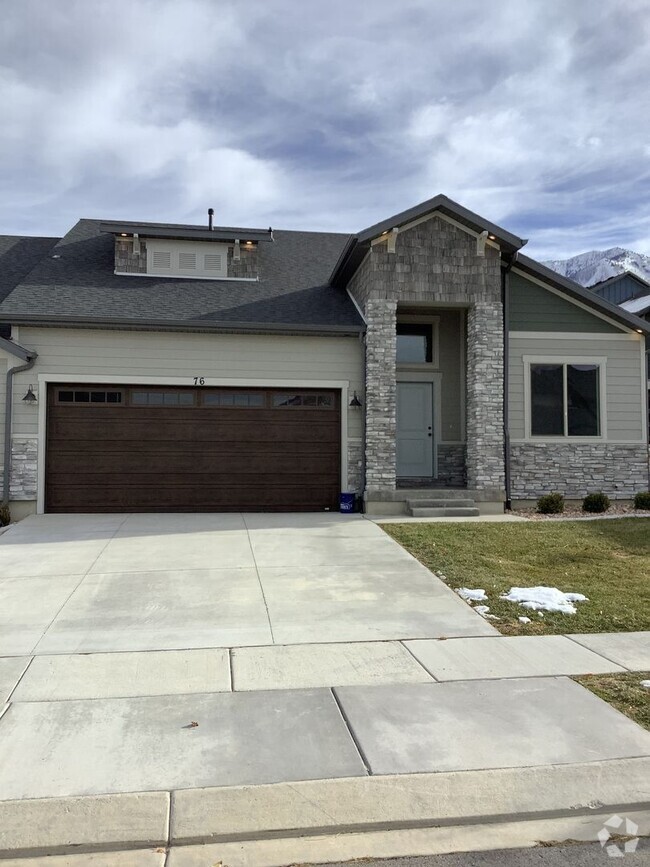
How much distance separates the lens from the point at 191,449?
1265cm

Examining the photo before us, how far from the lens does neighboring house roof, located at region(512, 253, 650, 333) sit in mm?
13086

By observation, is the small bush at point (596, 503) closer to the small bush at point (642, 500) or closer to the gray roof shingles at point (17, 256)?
the small bush at point (642, 500)

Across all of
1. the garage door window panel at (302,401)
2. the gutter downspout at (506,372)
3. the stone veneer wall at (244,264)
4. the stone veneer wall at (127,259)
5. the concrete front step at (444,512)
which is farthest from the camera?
the stone veneer wall at (244,264)

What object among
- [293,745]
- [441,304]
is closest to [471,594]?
[293,745]

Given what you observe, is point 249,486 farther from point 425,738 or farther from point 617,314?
point 425,738

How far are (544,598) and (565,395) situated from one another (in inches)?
306

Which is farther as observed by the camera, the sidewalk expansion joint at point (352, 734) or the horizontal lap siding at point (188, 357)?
the horizontal lap siding at point (188, 357)

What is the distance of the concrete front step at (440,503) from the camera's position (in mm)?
12109

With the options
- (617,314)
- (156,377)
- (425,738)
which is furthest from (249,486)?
(425,738)

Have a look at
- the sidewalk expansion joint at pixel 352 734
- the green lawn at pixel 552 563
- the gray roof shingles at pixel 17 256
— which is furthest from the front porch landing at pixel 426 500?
the gray roof shingles at pixel 17 256

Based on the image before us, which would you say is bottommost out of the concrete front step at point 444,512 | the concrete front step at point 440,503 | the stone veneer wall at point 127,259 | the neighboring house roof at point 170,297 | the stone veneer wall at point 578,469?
the concrete front step at point 444,512

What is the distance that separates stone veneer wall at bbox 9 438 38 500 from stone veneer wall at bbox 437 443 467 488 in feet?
26.8

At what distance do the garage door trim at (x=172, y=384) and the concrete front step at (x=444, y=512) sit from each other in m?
1.63

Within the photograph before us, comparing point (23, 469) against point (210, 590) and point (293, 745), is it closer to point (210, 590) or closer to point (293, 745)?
point (210, 590)
